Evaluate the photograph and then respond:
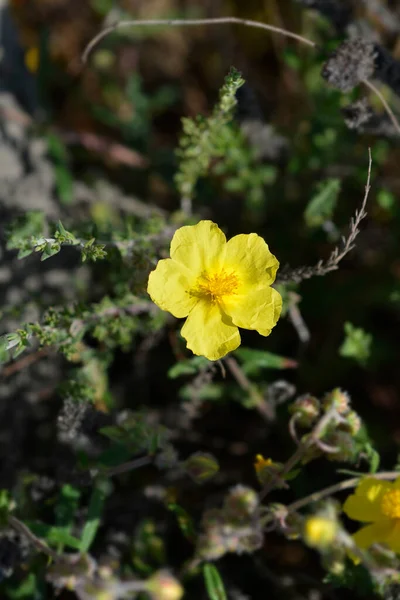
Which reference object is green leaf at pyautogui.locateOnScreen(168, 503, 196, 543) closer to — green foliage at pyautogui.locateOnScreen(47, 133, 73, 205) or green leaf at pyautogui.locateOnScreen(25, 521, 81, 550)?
green leaf at pyautogui.locateOnScreen(25, 521, 81, 550)

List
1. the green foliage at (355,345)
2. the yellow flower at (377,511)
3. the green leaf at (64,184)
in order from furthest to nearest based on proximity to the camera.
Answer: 1. the green leaf at (64,184)
2. the green foliage at (355,345)
3. the yellow flower at (377,511)

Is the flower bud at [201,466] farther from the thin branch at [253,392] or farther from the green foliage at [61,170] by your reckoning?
the green foliage at [61,170]

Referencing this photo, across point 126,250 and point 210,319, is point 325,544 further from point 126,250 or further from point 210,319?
point 126,250

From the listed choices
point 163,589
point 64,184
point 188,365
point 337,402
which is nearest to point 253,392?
point 188,365

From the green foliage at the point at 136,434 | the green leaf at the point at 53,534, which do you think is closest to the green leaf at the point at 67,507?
the green leaf at the point at 53,534

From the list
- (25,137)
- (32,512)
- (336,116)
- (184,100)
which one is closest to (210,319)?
(32,512)
